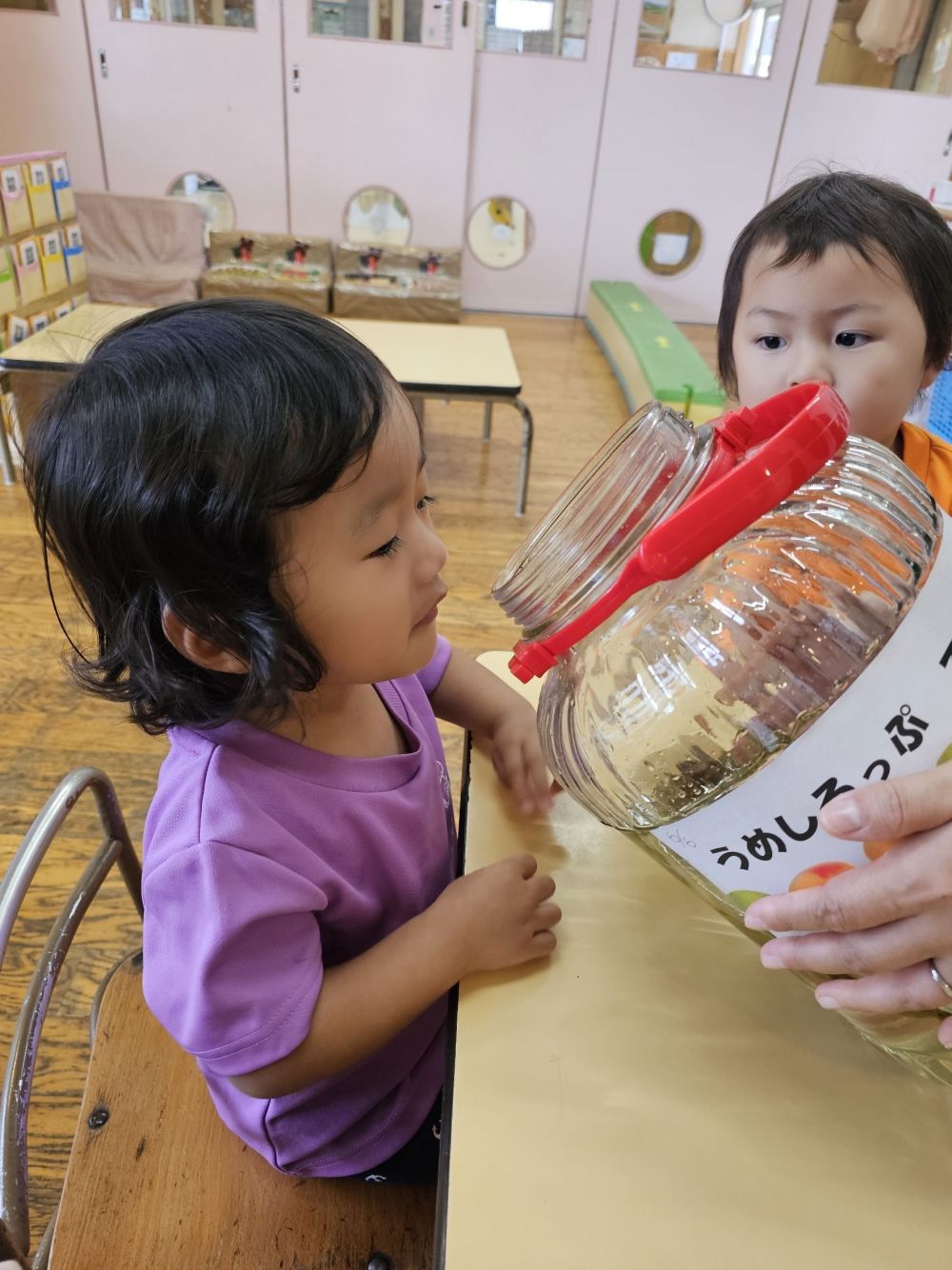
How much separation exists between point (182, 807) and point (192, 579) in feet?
0.43

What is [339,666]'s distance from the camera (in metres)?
0.54

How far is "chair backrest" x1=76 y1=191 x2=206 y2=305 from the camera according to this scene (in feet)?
12.9

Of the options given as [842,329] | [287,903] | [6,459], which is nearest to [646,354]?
[6,459]

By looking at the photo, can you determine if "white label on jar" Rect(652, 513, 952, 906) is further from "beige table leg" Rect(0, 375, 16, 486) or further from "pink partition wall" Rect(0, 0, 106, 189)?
"pink partition wall" Rect(0, 0, 106, 189)

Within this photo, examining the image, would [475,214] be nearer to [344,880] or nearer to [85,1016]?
[85,1016]

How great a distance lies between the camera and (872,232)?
0.79 m

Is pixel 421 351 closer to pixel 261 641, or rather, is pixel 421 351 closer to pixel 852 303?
pixel 852 303

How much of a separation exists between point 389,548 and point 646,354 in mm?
3003

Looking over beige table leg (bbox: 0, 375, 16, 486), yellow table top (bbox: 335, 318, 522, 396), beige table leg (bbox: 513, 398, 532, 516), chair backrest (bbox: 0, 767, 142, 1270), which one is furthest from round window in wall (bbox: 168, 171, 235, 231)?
chair backrest (bbox: 0, 767, 142, 1270)

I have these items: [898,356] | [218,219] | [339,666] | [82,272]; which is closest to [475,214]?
[218,219]

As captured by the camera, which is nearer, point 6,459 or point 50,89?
point 6,459

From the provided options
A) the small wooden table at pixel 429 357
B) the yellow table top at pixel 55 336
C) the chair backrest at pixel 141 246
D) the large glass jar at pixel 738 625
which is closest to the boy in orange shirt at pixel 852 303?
the large glass jar at pixel 738 625

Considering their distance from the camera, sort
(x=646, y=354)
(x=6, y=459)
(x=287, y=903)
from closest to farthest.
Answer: (x=287, y=903)
(x=6, y=459)
(x=646, y=354)

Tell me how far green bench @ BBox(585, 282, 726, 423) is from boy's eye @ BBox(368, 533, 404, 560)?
1920 mm
